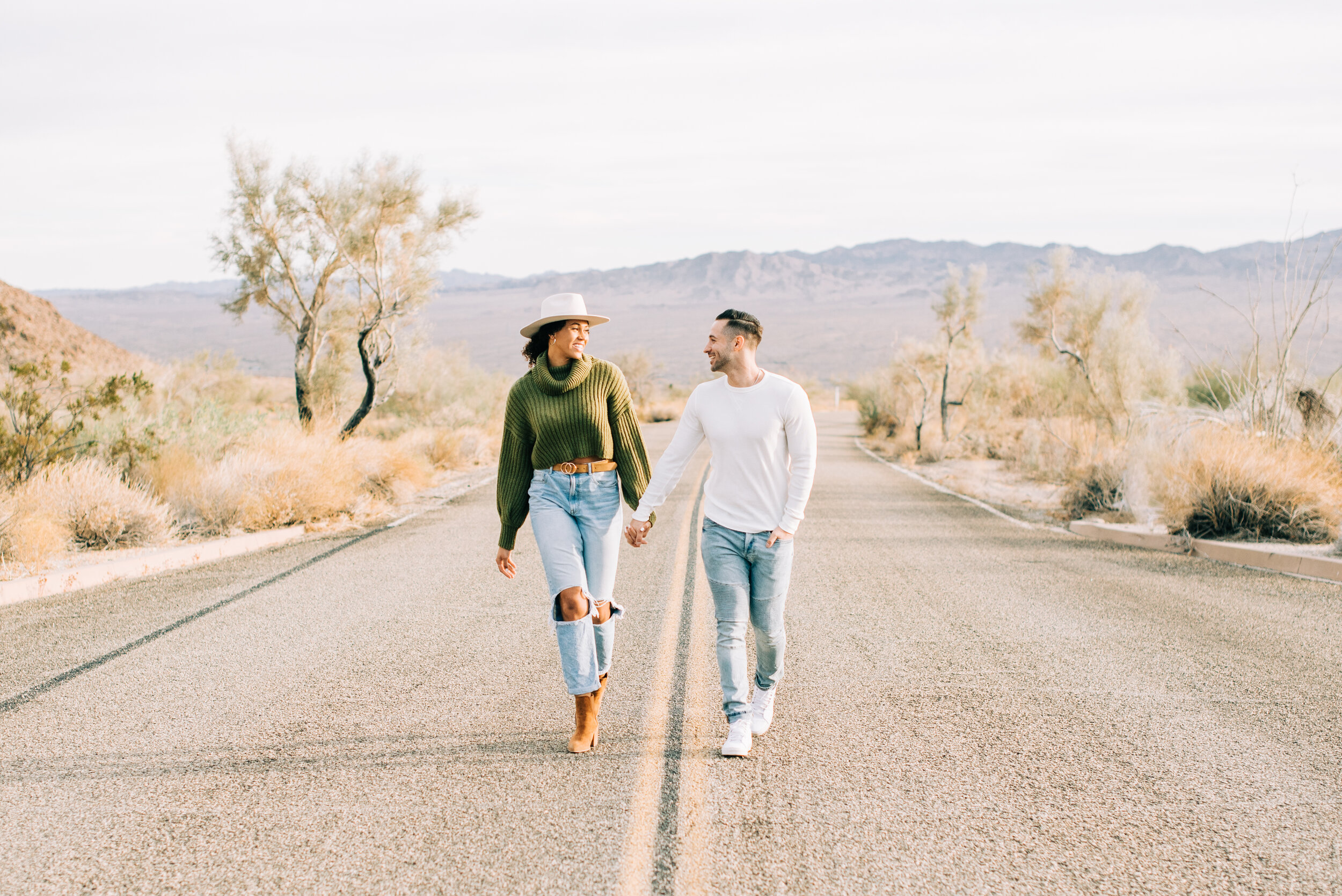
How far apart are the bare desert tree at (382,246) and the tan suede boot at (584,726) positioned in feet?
46.3

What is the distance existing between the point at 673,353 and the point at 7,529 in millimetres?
108265

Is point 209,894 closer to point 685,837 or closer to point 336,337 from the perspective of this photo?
point 685,837

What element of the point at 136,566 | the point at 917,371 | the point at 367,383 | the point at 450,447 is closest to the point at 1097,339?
the point at 917,371

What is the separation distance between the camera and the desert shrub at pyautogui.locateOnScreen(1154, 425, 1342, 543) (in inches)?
417

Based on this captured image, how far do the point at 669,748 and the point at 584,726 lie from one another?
0.41m

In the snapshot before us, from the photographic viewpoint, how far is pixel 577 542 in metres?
4.61

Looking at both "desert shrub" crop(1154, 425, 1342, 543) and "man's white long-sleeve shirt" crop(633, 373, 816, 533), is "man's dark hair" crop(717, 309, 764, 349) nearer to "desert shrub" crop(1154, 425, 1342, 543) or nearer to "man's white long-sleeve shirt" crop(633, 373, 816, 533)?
"man's white long-sleeve shirt" crop(633, 373, 816, 533)

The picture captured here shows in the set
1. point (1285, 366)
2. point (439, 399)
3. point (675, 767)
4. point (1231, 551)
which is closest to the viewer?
point (675, 767)

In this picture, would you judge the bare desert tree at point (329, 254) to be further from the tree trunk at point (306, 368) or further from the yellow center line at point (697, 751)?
the yellow center line at point (697, 751)

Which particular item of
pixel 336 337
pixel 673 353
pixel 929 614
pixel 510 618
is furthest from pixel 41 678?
pixel 673 353

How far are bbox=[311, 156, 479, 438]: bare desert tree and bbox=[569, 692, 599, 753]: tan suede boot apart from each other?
14.1 m

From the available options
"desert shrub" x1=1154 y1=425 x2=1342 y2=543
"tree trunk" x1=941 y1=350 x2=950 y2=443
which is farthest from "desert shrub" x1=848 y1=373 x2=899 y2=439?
"desert shrub" x1=1154 y1=425 x2=1342 y2=543

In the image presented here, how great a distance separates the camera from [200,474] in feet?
39.2

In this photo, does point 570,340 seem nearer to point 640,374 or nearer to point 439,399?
point 439,399
